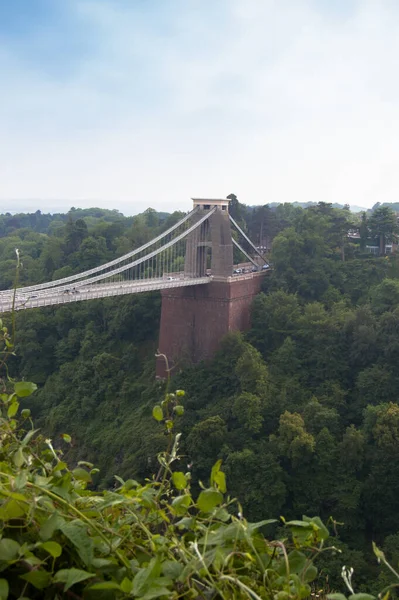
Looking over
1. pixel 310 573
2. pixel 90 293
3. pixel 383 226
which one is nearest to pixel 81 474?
pixel 310 573

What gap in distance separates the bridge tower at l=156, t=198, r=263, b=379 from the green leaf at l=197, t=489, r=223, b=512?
18646 mm

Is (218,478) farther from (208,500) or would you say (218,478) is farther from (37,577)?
(37,577)

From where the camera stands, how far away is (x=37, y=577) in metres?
1.10

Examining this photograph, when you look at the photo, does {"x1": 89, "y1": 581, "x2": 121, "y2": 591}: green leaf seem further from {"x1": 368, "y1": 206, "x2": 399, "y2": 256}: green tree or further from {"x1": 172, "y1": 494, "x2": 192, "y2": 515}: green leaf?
{"x1": 368, "y1": 206, "x2": 399, "y2": 256}: green tree

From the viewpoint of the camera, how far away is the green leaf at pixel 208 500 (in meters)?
1.28

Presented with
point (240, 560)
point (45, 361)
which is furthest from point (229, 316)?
point (240, 560)

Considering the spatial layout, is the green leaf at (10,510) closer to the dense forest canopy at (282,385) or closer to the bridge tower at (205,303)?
the dense forest canopy at (282,385)

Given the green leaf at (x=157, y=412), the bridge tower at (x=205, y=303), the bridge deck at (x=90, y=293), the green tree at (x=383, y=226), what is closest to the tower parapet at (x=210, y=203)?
the bridge tower at (x=205, y=303)

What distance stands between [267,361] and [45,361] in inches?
416

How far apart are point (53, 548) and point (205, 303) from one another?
19.4 m

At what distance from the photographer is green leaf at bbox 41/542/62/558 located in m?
1.10

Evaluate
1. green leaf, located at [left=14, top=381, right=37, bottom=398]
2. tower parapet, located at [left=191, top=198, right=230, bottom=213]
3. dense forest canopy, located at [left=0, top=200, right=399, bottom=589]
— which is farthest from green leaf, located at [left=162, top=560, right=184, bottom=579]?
tower parapet, located at [left=191, top=198, right=230, bottom=213]

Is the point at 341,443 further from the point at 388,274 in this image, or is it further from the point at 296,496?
the point at 388,274

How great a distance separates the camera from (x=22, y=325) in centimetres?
2667
